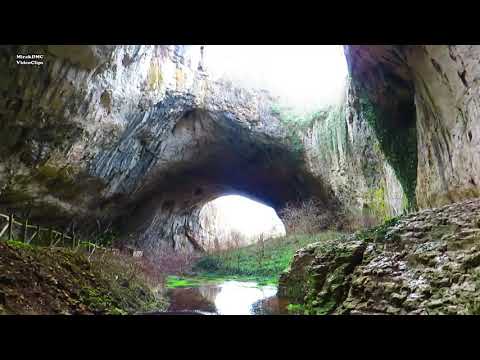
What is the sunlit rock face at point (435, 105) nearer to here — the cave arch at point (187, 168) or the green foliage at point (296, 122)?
the green foliage at point (296, 122)

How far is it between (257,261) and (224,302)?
7171mm

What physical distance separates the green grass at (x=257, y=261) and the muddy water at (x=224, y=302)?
263 cm

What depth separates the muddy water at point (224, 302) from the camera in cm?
586

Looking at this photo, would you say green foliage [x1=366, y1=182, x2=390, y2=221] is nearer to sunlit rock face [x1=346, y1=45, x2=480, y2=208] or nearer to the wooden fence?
sunlit rock face [x1=346, y1=45, x2=480, y2=208]

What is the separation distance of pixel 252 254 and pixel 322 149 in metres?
Answer: 5.66

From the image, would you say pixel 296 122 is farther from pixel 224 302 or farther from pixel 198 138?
pixel 224 302

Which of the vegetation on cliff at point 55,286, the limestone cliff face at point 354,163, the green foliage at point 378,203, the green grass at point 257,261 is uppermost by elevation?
the limestone cliff face at point 354,163

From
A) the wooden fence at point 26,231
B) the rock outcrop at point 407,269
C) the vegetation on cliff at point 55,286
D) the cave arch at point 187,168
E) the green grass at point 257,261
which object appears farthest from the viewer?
the cave arch at point 187,168

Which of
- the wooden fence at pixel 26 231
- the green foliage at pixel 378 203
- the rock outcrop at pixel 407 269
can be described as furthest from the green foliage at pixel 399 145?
the wooden fence at pixel 26 231

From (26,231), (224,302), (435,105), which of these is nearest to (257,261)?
→ (224,302)

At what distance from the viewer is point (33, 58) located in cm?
747

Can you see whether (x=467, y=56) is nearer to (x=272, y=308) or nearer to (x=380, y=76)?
(x=380, y=76)
